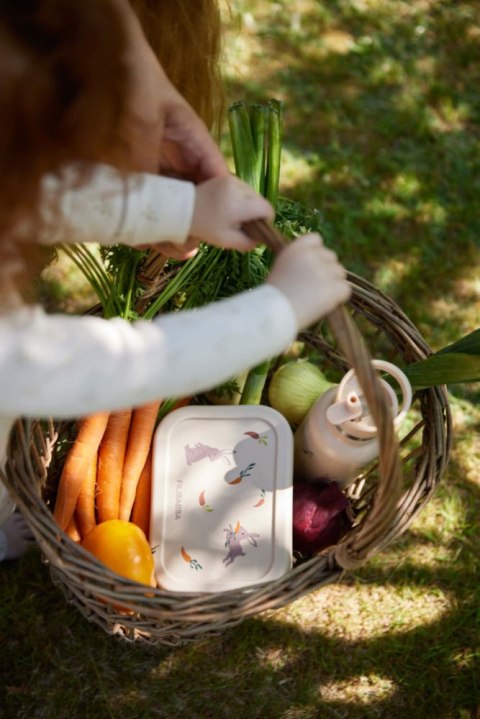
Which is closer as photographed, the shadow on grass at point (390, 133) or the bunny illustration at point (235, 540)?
the bunny illustration at point (235, 540)

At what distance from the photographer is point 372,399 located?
3.07 ft

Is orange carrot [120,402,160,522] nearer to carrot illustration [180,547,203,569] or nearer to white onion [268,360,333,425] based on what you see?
carrot illustration [180,547,203,569]

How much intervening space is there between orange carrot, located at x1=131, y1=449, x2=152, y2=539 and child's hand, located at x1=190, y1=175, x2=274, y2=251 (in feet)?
1.74

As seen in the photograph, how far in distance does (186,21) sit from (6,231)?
504 mm

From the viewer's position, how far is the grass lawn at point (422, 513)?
1486 millimetres

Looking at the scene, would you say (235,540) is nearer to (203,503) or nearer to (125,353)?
(203,503)

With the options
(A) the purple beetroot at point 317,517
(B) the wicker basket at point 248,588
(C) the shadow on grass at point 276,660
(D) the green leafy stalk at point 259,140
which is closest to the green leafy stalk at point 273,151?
(D) the green leafy stalk at point 259,140

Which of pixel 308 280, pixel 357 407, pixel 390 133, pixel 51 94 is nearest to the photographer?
pixel 51 94

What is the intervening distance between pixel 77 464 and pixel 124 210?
51cm

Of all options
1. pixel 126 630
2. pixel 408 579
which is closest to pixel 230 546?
pixel 126 630

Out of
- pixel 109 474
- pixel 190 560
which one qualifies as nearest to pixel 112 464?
pixel 109 474

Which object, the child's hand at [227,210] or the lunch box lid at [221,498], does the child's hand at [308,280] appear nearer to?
the child's hand at [227,210]

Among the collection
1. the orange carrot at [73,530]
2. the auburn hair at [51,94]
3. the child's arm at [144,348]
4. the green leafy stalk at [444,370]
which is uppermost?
the auburn hair at [51,94]

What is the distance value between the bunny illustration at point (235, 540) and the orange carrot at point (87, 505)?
0.83ft
